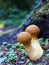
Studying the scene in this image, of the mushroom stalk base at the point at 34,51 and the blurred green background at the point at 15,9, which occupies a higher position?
the blurred green background at the point at 15,9

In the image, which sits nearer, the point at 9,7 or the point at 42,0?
the point at 42,0

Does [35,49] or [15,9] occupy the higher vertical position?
[15,9]

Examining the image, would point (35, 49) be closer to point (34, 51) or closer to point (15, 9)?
point (34, 51)

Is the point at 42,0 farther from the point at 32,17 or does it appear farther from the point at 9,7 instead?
the point at 9,7

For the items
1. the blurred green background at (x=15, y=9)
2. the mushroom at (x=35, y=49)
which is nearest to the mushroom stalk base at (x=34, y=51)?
the mushroom at (x=35, y=49)

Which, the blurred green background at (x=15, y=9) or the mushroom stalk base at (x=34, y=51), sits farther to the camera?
the blurred green background at (x=15, y=9)

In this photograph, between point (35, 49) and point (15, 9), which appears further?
point (15, 9)

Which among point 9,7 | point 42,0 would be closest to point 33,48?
point 42,0

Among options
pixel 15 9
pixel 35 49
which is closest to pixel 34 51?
pixel 35 49

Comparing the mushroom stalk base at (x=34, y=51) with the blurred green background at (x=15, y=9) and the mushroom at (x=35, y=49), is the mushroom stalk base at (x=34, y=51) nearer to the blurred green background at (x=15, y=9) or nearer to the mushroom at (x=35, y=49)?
the mushroom at (x=35, y=49)

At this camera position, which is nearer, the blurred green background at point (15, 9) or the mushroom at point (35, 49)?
the mushroom at point (35, 49)

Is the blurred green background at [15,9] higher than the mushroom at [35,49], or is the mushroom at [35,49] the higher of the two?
the blurred green background at [15,9]
